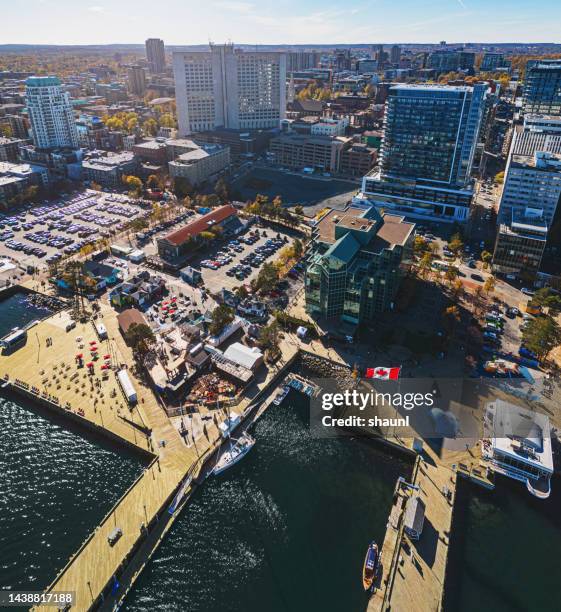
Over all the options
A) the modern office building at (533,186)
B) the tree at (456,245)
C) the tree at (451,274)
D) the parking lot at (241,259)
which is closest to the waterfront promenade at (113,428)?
the parking lot at (241,259)

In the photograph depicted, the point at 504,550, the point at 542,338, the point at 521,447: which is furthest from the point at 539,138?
the point at 504,550

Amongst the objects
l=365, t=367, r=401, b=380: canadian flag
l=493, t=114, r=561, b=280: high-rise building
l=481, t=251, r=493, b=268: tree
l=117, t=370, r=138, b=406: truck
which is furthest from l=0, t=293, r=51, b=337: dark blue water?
l=493, t=114, r=561, b=280: high-rise building

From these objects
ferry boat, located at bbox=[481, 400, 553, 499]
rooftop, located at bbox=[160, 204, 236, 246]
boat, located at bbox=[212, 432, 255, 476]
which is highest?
rooftop, located at bbox=[160, 204, 236, 246]

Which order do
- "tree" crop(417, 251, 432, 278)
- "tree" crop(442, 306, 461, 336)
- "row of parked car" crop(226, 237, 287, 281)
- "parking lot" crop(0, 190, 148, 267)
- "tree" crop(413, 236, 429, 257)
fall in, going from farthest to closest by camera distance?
"parking lot" crop(0, 190, 148, 267) → "tree" crop(413, 236, 429, 257) → "row of parked car" crop(226, 237, 287, 281) → "tree" crop(417, 251, 432, 278) → "tree" crop(442, 306, 461, 336)

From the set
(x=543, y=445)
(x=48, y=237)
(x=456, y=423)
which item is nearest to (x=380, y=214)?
(x=456, y=423)

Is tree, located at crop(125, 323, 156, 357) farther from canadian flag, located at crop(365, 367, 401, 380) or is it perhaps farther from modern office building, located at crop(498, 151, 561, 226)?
modern office building, located at crop(498, 151, 561, 226)

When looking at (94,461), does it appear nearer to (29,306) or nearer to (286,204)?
(29,306)

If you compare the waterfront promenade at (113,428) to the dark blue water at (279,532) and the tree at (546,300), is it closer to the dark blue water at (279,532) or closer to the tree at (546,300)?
the dark blue water at (279,532)

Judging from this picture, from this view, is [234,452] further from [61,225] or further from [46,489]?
[61,225]
